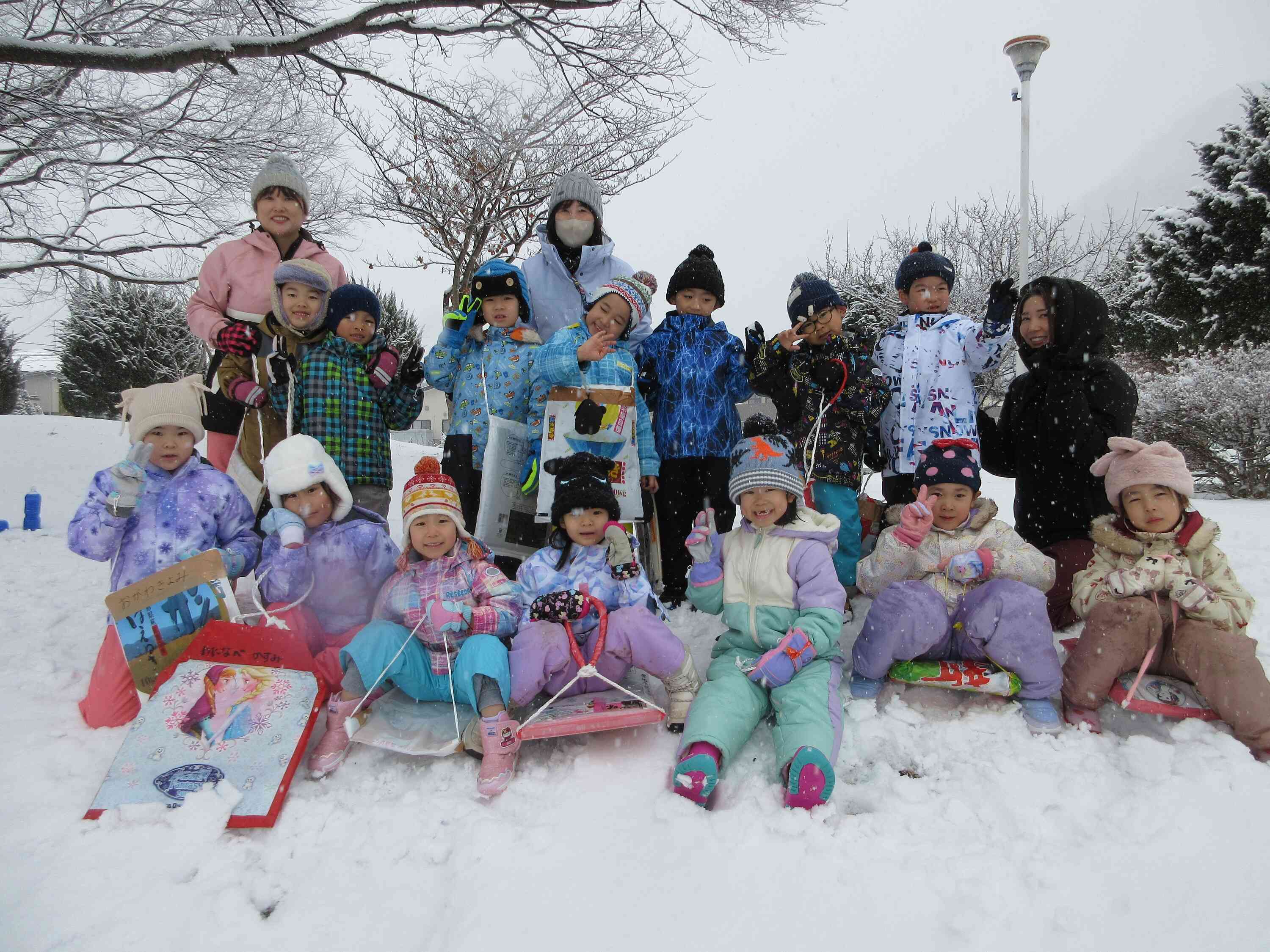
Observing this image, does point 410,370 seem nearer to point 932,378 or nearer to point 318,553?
point 318,553

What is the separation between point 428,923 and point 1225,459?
11.8 m

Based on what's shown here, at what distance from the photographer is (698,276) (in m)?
3.95

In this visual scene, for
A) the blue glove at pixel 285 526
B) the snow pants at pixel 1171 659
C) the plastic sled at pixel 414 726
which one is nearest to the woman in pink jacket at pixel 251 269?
the blue glove at pixel 285 526

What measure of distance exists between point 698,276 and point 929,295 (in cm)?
123

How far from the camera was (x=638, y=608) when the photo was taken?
9.66 ft

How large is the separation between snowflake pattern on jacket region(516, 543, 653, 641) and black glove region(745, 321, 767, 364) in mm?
1426

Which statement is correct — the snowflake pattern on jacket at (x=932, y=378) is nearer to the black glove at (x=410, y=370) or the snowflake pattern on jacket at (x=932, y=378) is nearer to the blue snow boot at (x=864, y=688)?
the blue snow boot at (x=864, y=688)

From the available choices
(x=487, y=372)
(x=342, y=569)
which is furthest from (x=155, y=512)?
(x=487, y=372)

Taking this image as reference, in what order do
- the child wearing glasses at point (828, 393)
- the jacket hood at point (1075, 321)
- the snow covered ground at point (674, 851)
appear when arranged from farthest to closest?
1. the child wearing glasses at point (828, 393)
2. the jacket hood at point (1075, 321)
3. the snow covered ground at point (674, 851)

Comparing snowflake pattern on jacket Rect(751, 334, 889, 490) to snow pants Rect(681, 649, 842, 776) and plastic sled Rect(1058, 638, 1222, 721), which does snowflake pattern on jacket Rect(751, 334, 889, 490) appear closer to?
snow pants Rect(681, 649, 842, 776)

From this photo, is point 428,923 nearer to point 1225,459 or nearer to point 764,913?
point 764,913

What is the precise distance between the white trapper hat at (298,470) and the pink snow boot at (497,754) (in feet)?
4.37

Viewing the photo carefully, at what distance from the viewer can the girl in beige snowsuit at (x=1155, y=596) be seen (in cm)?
274

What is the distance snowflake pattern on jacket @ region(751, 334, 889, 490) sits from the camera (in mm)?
3789
